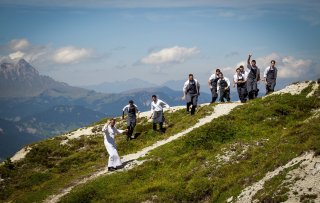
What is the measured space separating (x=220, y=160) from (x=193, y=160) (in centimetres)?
220

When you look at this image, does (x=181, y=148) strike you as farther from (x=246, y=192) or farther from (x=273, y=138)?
(x=246, y=192)

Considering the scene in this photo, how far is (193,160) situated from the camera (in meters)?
27.7

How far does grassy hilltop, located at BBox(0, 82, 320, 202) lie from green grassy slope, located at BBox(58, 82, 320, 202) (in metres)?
0.06

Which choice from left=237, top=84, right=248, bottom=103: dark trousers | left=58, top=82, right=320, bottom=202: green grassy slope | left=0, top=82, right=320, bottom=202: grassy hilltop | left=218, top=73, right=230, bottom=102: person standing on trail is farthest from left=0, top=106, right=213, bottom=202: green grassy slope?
left=58, top=82, right=320, bottom=202: green grassy slope

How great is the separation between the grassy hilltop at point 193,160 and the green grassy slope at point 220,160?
0.18ft

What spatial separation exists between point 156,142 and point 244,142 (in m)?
8.96

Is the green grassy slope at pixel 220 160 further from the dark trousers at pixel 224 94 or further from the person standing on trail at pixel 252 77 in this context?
the dark trousers at pixel 224 94

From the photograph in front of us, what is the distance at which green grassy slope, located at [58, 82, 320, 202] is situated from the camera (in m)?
22.1

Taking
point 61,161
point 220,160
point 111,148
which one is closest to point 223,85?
point 111,148

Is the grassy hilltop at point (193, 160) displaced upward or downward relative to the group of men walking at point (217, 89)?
downward

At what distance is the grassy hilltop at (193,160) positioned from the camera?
22.4 metres

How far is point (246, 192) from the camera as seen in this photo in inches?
772

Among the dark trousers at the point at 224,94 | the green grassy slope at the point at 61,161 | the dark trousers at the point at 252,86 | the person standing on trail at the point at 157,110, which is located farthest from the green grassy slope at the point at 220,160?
the dark trousers at the point at 224,94

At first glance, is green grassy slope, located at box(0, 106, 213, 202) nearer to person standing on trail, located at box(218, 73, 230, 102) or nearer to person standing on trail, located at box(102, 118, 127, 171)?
person standing on trail, located at box(102, 118, 127, 171)
